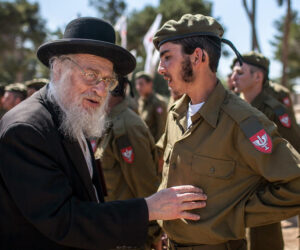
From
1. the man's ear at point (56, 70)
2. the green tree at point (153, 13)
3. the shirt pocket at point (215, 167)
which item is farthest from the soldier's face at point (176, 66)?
the green tree at point (153, 13)

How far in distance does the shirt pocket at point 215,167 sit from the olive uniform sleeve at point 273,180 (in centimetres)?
11

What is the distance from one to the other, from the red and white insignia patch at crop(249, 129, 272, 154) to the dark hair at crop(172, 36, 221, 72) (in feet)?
2.06

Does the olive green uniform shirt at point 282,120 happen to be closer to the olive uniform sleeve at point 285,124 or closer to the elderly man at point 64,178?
the olive uniform sleeve at point 285,124

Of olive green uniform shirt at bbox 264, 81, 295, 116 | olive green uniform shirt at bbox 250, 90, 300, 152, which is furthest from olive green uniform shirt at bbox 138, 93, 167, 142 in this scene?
olive green uniform shirt at bbox 250, 90, 300, 152

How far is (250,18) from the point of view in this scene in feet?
68.1

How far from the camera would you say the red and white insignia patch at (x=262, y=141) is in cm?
197

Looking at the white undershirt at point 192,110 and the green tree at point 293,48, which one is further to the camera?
the green tree at point 293,48

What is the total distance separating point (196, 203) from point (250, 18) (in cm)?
2096

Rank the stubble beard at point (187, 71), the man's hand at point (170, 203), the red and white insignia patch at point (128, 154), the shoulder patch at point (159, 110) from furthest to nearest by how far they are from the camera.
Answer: the shoulder patch at point (159, 110) < the red and white insignia patch at point (128, 154) < the stubble beard at point (187, 71) < the man's hand at point (170, 203)

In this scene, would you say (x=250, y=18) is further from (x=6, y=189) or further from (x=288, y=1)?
(x=6, y=189)

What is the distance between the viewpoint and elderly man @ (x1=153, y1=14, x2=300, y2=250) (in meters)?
1.98

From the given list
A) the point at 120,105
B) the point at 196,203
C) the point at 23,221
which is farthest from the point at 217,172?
the point at 120,105

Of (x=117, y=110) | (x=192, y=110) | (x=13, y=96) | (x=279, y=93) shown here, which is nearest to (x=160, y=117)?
(x=13, y=96)

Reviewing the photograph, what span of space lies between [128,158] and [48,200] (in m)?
2.09
